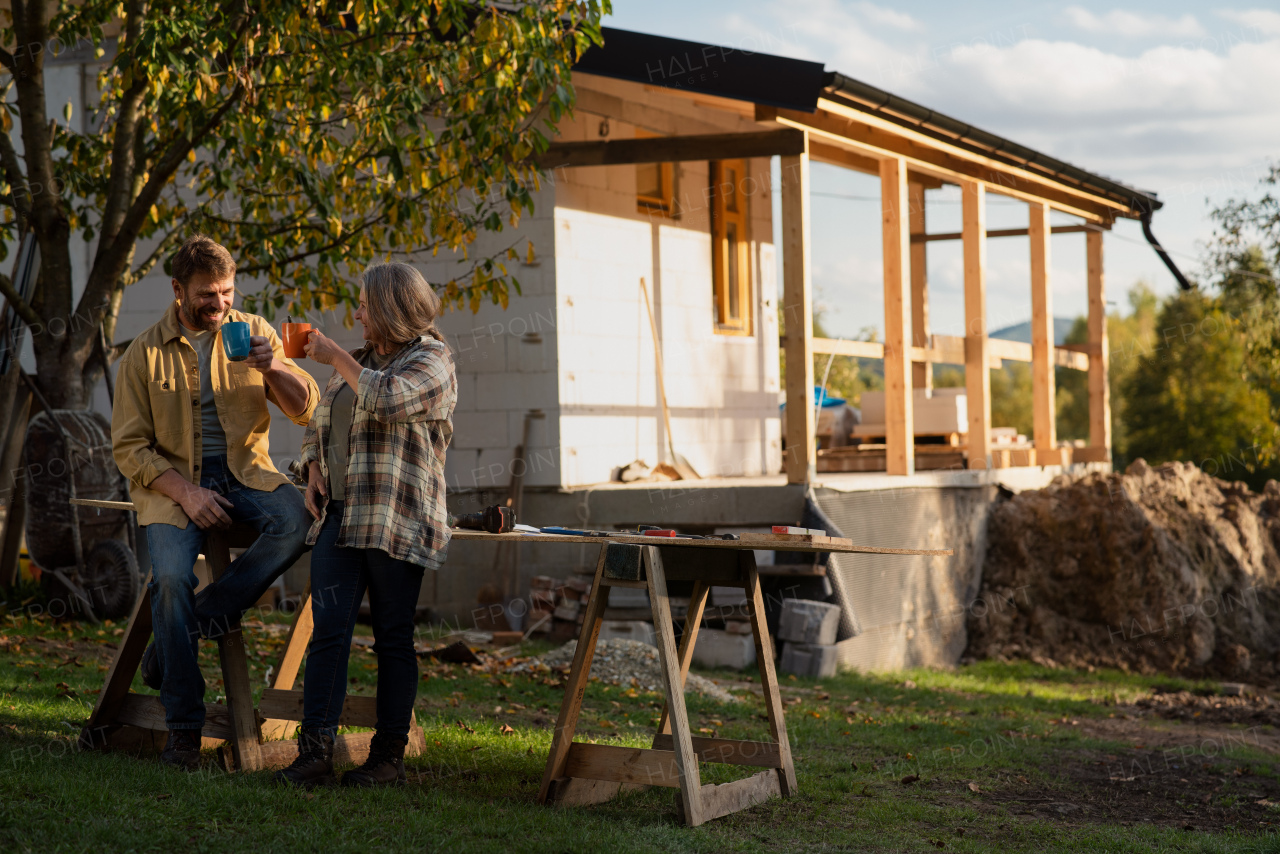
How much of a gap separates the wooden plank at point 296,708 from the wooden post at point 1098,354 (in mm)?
13070

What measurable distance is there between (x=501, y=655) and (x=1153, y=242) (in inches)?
454

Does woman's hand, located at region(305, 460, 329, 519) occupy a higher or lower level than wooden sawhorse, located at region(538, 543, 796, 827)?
higher

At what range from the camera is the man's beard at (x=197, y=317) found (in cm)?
458

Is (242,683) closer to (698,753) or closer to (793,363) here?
(698,753)

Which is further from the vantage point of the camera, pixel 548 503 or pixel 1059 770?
pixel 548 503

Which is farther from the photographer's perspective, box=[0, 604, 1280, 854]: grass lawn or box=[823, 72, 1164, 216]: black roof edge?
box=[823, 72, 1164, 216]: black roof edge

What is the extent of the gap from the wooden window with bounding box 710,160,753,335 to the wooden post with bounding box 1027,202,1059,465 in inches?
146

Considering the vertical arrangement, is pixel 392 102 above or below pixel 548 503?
above

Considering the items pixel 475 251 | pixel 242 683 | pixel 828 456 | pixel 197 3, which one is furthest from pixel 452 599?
pixel 242 683

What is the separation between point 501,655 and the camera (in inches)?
360

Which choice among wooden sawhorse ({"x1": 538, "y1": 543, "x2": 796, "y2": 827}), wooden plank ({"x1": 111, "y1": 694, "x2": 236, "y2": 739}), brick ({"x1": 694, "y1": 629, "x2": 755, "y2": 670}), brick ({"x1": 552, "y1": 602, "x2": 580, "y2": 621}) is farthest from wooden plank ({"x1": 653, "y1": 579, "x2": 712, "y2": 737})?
brick ({"x1": 552, "y1": 602, "x2": 580, "y2": 621})

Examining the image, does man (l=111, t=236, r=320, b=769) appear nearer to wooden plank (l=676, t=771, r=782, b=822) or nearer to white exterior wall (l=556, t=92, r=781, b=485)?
wooden plank (l=676, t=771, r=782, b=822)

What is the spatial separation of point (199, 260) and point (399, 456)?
1.08 metres

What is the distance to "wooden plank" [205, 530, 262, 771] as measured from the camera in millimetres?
4605
